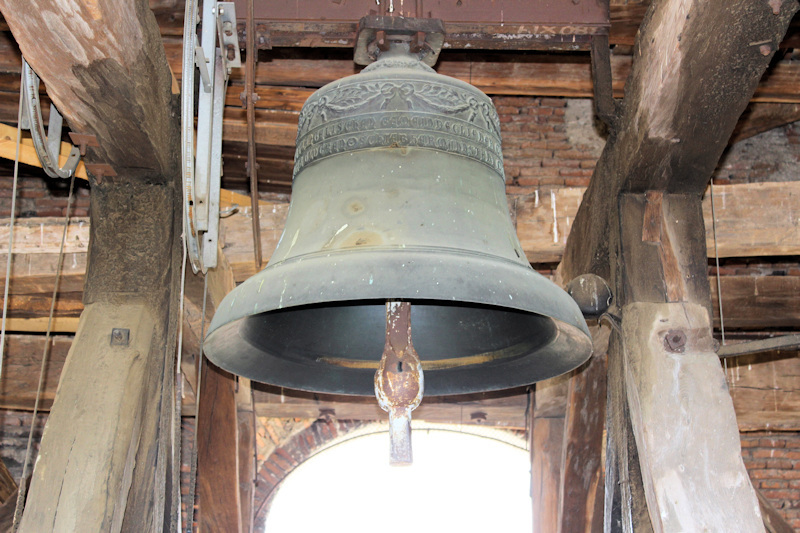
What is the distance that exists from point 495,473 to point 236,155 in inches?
224

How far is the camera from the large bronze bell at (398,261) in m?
1.52

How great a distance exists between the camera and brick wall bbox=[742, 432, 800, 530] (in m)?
5.00

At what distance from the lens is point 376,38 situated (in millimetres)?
2023

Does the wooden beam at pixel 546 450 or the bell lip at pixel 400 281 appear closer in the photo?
the bell lip at pixel 400 281

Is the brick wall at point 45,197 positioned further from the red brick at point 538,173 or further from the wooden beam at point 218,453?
the red brick at point 538,173

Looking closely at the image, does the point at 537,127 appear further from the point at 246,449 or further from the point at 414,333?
the point at 414,333

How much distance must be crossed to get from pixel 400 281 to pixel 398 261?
5cm

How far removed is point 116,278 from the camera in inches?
85.3

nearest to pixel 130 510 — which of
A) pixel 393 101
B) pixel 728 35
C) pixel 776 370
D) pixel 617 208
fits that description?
pixel 393 101

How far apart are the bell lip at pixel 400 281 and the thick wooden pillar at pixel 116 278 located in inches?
22.3

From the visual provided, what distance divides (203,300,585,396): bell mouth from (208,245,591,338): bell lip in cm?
34

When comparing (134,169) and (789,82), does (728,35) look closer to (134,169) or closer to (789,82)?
(134,169)

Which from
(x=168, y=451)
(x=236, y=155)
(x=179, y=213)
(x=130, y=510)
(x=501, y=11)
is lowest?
(x=130, y=510)

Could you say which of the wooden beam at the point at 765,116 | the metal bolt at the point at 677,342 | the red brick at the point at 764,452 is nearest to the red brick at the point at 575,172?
the wooden beam at the point at 765,116
